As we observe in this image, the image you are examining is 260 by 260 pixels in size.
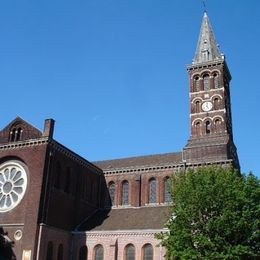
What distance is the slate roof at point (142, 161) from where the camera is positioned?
52697mm

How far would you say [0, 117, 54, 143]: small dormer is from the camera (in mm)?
45031

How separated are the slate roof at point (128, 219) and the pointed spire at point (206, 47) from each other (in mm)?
21389

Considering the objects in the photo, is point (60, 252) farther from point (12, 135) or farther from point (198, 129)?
point (198, 129)

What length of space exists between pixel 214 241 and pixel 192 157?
63.3 ft

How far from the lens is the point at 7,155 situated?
45.8 metres

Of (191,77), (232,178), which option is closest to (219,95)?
(191,77)

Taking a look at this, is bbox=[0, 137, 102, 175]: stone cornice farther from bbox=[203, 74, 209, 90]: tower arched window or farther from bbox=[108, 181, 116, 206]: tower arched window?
bbox=[203, 74, 209, 90]: tower arched window

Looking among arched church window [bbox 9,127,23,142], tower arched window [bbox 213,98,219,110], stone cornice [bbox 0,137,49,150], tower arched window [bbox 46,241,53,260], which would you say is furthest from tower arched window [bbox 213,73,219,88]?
tower arched window [bbox 46,241,53,260]

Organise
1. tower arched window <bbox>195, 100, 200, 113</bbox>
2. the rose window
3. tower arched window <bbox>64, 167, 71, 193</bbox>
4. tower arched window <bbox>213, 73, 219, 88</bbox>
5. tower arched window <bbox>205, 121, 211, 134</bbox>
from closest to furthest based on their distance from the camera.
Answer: the rose window → tower arched window <bbox>64, 167, 71, 193</bbox> → tower arched window <bbox>205, 121, 211, 134</bbox> → tower arched window <bbox>195, 100, 200, 113</bbox> → tower arched window <bbox>213, 73, 219, 88</bbox>

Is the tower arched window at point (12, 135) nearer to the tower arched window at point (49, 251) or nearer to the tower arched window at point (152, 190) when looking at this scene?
the tower arched window at point (49, 251)

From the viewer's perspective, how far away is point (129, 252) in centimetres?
4397

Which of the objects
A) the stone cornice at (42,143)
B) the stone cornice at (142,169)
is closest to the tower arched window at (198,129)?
the stone cornice at (142,169)

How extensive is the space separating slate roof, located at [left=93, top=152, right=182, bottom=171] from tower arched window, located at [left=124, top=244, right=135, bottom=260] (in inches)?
447

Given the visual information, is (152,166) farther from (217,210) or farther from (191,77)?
(217,210)
